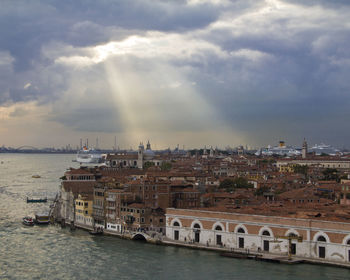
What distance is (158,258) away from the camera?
64.5 ft

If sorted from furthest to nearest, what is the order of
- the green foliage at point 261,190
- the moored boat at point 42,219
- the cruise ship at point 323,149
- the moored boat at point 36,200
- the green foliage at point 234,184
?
the cruise ship at point 323,149 → the green foliage at point 234,184 → the moored boat at point 36,200 → the green foliage at point 261,190 → the moored boat at point 42,219

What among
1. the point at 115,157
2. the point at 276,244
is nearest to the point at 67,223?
the point at 276,244

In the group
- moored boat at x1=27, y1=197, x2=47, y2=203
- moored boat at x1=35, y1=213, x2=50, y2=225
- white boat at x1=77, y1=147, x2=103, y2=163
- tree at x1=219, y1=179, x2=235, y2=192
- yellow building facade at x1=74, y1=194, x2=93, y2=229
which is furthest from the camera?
white boat at x1=77, y1=147, x2=103, y2=163

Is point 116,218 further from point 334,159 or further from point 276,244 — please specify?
point 334,159

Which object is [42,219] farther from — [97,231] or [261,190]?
[261,190]

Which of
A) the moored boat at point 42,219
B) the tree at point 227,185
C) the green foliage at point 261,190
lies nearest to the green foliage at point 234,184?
the tree at point 227,185

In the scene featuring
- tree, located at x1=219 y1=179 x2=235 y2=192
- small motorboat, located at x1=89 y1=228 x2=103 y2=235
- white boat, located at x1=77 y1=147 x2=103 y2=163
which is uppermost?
white boat, located at x1=77 y1=147 x2=103 y2=163

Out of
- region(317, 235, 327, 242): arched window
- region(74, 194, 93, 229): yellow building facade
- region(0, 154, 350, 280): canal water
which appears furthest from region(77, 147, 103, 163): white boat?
region(317, 235, 327, 242): arched window

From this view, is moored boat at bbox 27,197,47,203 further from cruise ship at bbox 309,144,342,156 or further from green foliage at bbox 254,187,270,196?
cruise ship at bbox 309,144,342,156

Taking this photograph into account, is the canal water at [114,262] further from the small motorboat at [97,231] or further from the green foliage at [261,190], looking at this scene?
the green foliage at [261,190]

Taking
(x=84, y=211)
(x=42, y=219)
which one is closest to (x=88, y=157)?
(x=42, y=219)

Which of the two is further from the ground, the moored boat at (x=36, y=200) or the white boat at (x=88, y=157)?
the white boat at (x=88, y=157)

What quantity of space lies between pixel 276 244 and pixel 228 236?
6.49 ft

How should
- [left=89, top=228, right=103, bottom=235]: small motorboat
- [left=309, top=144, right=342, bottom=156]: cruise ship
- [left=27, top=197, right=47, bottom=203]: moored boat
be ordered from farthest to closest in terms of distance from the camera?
[left=309, top=144, right=342, bottom=156]: cruise ship
[left=27, top=197, right=47, bottom=203]: moored boat
[left=89, top=228, right=103, bottom=235]: small motorboat
